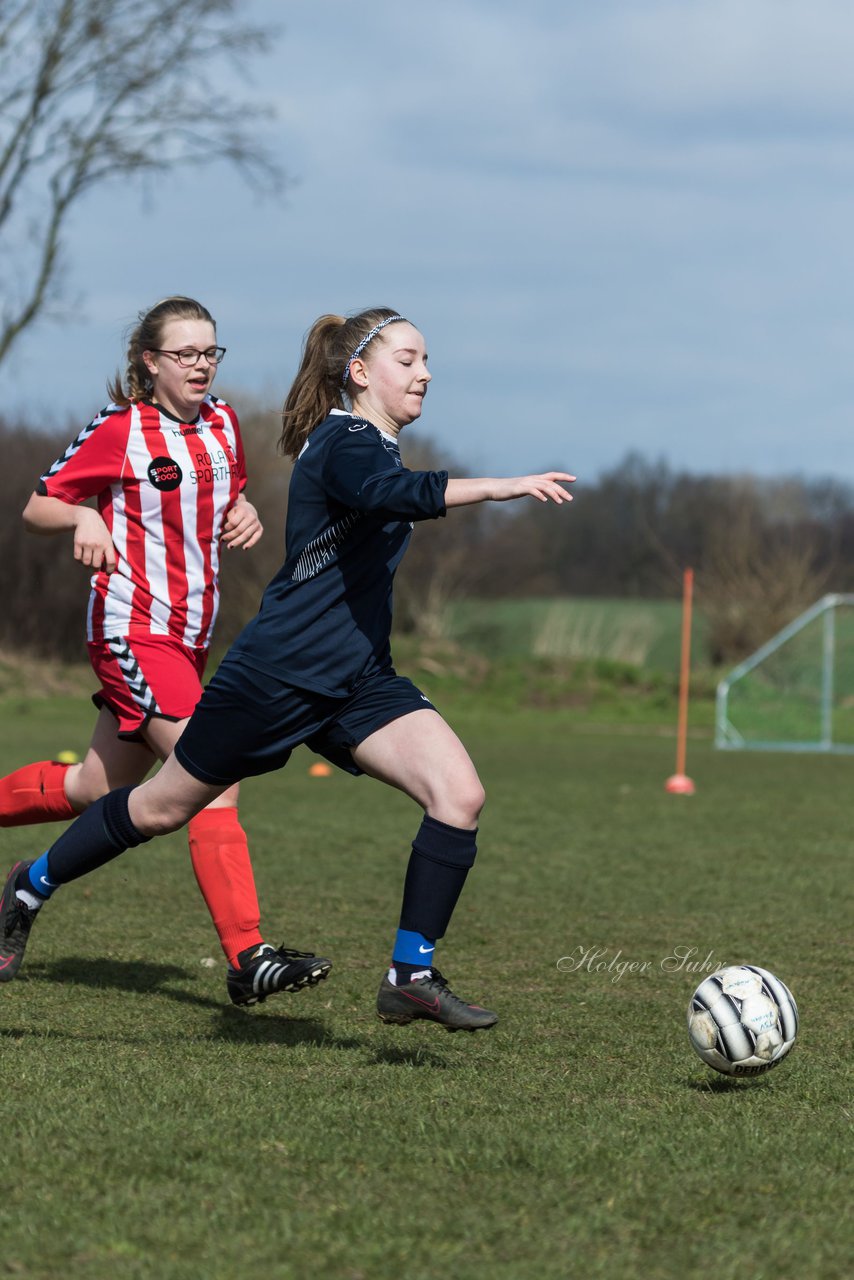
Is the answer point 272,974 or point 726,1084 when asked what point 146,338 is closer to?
point 272,974

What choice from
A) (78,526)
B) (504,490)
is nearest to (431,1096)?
(504,490)

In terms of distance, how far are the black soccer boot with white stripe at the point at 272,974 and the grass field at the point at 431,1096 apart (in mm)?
124

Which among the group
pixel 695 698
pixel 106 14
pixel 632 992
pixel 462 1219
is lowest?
pixel 695 698

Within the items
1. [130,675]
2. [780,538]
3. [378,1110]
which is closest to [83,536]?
[130,675]

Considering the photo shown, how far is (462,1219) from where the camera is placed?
274 centimetres

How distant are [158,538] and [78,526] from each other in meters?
0.42

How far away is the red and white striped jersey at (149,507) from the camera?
16.0 feet

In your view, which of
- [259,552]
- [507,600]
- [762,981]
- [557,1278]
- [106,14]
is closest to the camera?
[557,1278]

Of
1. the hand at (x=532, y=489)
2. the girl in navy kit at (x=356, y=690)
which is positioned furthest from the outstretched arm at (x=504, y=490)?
the girl in navy kit at (x=356, y=690)

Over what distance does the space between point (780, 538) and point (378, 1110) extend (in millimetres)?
27565

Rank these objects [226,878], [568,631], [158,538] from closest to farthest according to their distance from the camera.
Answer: [226,878], [158,538], [568,631]

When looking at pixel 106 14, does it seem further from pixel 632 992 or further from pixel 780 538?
pixel 632 992

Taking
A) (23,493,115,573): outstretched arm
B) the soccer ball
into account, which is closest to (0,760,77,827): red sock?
(23,493,115,573): outstretched arm

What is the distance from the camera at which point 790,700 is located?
22328 mm
